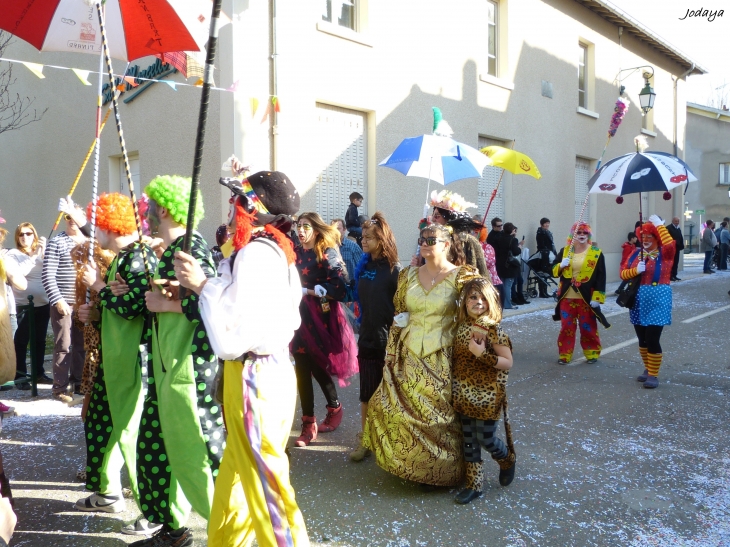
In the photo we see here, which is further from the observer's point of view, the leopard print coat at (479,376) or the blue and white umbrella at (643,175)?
the blue and white umbrella at (643,175)

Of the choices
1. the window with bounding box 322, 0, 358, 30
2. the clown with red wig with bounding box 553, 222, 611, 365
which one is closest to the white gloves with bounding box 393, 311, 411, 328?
the clown with red wig with bounding box 553, 222, 611, 365

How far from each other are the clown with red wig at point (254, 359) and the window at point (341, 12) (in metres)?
8.54

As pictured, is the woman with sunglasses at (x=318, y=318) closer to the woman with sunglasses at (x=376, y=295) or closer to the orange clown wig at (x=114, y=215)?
the woman with sunglasses at (x=376, y=295)

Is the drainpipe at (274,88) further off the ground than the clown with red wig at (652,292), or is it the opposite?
the drainpipe at (274,88)

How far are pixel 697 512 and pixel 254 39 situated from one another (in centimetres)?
805

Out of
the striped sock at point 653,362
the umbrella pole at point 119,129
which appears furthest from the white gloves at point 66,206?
the striped sock at point 653,362

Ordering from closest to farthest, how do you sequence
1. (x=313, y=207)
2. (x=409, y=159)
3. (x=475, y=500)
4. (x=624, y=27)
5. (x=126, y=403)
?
(x=126, y=403) < (x=475, y=500) < (x=409, y=159) < (x=313, y=207) < (x=624, y=27)

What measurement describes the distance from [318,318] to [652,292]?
3.84m

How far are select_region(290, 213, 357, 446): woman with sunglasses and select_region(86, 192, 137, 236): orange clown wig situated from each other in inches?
59.5

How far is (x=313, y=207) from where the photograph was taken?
33.1ft

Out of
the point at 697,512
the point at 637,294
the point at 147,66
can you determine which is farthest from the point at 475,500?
the point at 147,66

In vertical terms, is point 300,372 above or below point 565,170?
below

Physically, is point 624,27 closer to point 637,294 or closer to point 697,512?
point 637,294

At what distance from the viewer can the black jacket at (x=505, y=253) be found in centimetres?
1256
